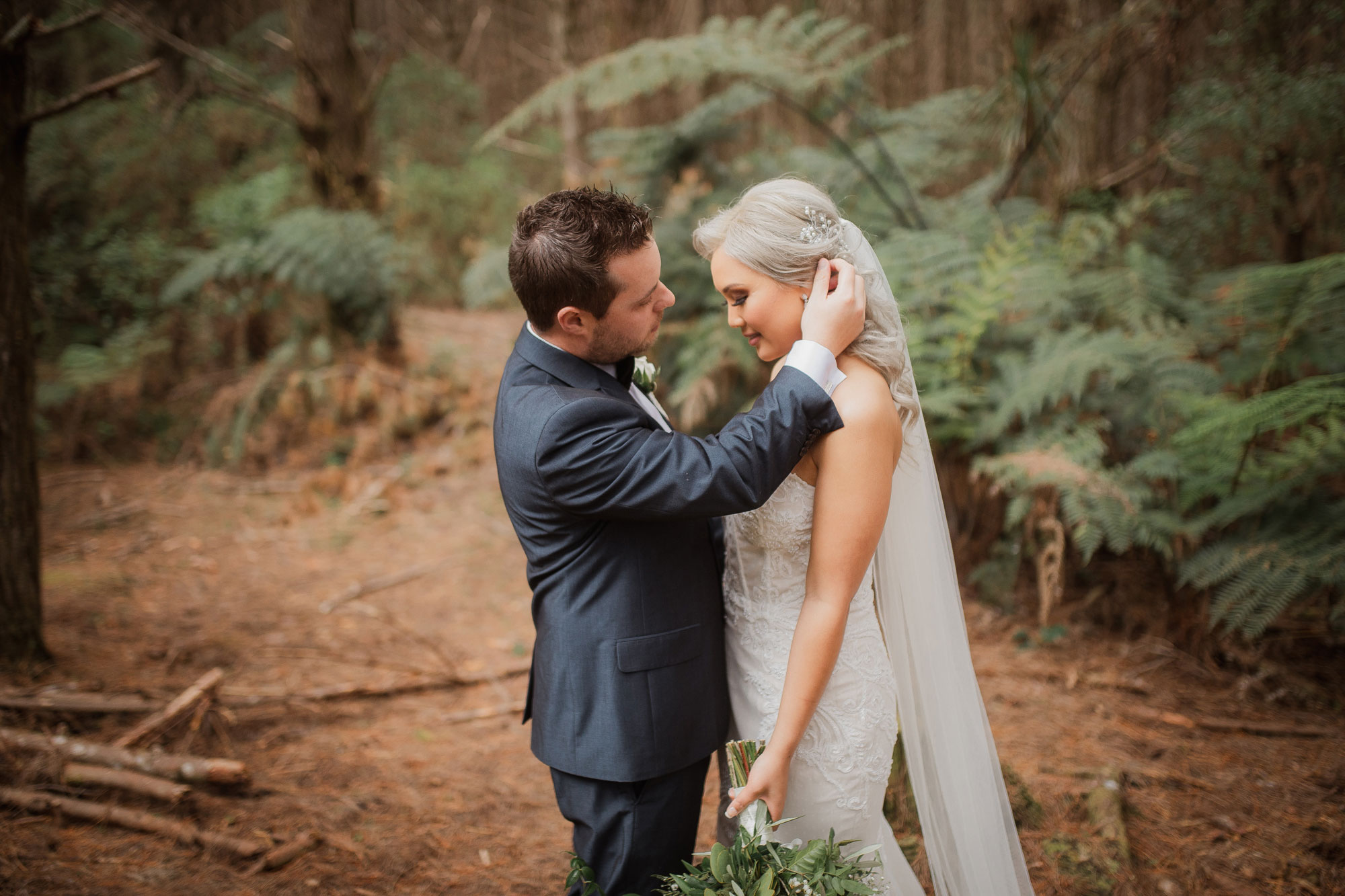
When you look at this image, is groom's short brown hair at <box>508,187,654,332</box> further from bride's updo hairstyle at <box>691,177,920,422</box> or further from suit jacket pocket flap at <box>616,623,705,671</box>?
suit jacket pocket flap at <box>616,623,705,671</box>

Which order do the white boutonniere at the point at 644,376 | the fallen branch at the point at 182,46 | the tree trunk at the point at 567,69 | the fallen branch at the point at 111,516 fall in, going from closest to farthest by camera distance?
the white boutonniere at the point at 644,376 < the fallen branch at the point at 182,46 < the fallen branch at the point at 111,516 < the tree trunk at the point at 567,69

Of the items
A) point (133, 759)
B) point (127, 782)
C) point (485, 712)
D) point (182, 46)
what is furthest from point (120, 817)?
point (182, 46)

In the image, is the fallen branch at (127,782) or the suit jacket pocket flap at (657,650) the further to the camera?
the fallen branch at (127,782)

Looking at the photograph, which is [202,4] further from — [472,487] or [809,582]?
[809,582]

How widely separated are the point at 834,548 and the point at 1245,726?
2719mm

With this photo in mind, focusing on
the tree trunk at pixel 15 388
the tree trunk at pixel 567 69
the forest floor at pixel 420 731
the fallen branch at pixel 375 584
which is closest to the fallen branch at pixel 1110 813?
→ the forest floor at pixel 420 731

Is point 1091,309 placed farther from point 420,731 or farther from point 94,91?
point 94,91

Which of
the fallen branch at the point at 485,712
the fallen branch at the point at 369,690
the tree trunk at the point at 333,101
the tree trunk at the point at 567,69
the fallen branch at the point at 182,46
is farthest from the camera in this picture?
the tree trunk at the point at 567,69

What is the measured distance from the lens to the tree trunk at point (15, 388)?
130 inches

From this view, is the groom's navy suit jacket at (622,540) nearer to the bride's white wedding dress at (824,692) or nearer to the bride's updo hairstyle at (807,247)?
the bride's white wedding dress at (824,692)

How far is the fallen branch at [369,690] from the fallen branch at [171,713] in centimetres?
A: 28

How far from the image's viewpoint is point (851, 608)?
2104 millimetres

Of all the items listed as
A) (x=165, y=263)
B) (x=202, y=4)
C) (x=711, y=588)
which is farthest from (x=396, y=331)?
(x=711, y=588)

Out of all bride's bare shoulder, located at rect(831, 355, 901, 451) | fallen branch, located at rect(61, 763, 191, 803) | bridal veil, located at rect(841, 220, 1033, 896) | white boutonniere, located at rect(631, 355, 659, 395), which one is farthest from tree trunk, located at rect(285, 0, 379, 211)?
bride's bare shoulder, located at rect(831, 355, 901, 451)
